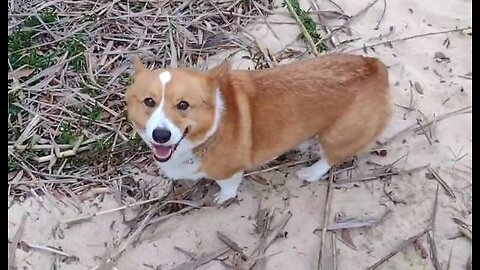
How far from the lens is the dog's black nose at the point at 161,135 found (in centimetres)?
296

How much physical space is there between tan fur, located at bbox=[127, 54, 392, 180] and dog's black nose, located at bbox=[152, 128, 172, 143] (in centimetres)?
38

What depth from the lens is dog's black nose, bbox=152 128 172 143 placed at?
2.96 m

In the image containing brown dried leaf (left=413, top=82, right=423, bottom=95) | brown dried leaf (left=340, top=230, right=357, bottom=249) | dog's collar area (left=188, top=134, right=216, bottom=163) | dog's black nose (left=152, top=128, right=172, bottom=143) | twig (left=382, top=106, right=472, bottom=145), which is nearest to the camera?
dog's black nose (left=152, top=128, right=172, bottom=143)

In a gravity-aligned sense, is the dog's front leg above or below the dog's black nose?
below

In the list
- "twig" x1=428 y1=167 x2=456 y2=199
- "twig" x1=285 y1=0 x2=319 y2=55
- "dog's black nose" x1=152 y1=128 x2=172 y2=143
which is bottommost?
"twig" x1=428 y1=167 x2=456 y2=199

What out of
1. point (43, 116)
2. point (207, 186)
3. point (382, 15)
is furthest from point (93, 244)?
point (382, 15)

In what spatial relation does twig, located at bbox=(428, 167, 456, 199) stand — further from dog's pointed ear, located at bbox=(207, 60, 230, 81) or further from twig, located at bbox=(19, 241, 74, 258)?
twig, located at bbox=(19, 241, 74, 258)

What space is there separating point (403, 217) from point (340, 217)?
1.09 feet

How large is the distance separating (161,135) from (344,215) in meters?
1.22

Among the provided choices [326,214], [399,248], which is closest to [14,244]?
[326,214]

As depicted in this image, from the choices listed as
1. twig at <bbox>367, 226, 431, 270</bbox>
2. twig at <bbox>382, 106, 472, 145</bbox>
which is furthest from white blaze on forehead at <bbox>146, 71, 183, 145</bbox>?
twig at <bbox>382, 106, 472, 145</bbox>

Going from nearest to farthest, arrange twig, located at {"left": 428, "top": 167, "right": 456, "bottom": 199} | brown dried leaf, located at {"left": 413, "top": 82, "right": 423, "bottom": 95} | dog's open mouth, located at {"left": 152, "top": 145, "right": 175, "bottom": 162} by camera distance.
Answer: dog's open mouth, located at {"left": 152, "top": 145, "right": 175, "bottom": 162}, twig, located at {"left": 428, "top": 167, "right": 456, "bottom": 199}, brown dried leaf, located at {"left": 413, "top": 82, "right": 423, "bottom": 95}

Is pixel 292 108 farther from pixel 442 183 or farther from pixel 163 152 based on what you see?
pixel 442 183

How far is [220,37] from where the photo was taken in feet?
14.9
